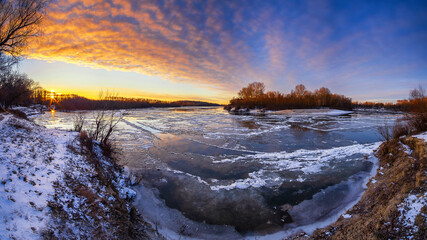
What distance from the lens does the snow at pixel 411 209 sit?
2867mm

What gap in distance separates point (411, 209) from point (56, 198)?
6606mm

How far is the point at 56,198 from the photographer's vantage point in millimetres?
3498

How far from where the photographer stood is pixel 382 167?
718 cm

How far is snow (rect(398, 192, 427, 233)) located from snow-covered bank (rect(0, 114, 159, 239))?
15.5 feet

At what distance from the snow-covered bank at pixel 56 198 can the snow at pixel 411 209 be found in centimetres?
473

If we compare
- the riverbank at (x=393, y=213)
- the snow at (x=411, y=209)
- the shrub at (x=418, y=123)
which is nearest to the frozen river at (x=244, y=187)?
the riverbank at (x=393, y=213)

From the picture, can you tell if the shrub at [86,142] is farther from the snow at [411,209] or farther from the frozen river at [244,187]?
the snow at [411,209]

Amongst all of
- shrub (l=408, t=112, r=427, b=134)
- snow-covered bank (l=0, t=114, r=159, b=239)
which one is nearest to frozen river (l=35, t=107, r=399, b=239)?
snow-covered bank (l=0, t=114, r=159, b=239)

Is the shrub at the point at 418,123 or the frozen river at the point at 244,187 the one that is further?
the shrub at the point at 418,123

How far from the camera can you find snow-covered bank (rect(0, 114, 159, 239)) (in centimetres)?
268

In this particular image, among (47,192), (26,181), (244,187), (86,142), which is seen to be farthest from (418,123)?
(86,142)

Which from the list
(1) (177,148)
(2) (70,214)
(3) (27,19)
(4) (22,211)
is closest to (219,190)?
(2) (70,214)

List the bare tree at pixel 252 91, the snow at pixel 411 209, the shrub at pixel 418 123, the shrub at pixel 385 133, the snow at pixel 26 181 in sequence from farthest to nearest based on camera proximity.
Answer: the bare tree at pixel 252 91, the shrub at pixel 385 133, the shrub at pixel 418 123, the snow at pixel 411 209, the snow at pixel 26 181

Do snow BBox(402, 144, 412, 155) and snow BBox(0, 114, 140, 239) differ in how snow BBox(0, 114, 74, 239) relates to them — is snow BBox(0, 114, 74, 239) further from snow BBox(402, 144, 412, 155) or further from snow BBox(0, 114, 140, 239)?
snow BBox(402, 144, 412, 155)
